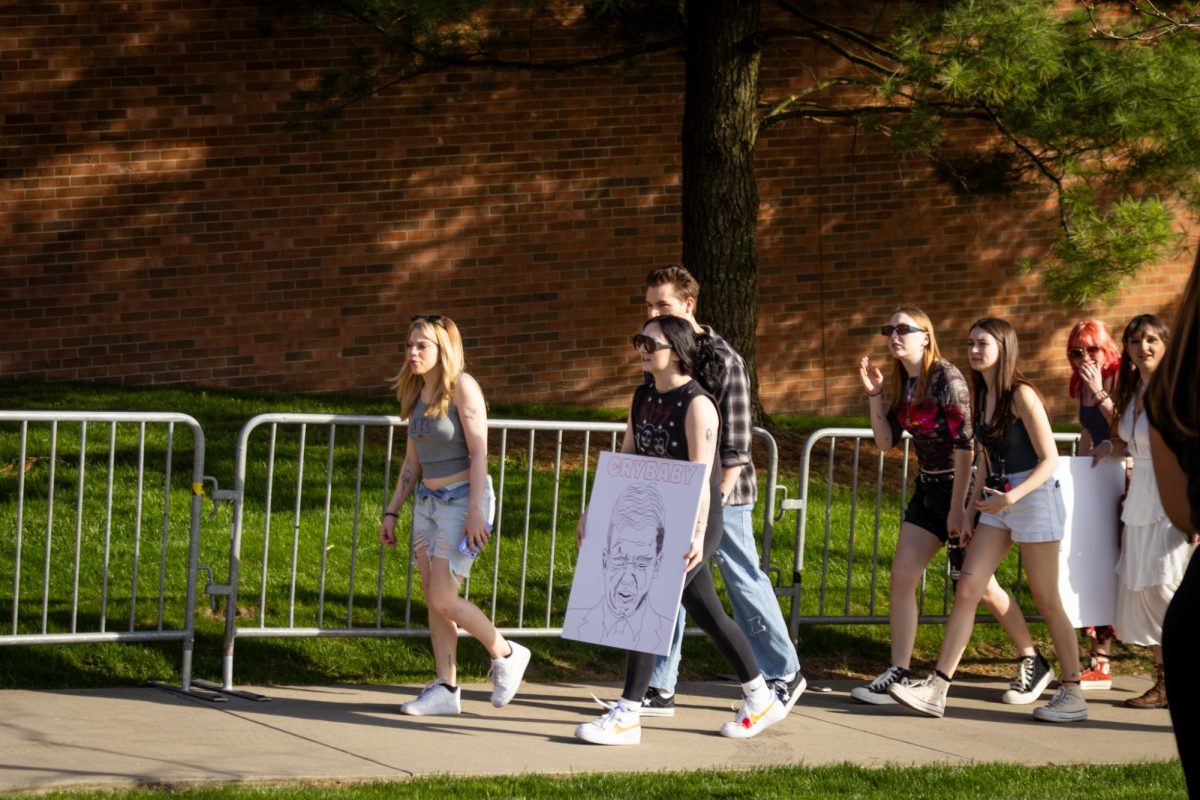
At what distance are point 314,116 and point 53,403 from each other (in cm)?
286

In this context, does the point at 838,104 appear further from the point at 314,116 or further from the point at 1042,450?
the point at 1042,450

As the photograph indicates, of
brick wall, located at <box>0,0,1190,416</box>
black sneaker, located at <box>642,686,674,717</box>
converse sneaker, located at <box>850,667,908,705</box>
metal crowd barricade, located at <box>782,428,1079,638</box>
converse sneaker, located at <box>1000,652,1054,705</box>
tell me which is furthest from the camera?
brick wall, located at <box>0,0,1190,416</box>

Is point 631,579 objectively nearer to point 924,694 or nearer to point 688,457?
point 688,457

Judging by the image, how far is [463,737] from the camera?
608 cm

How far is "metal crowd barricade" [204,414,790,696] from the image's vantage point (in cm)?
681

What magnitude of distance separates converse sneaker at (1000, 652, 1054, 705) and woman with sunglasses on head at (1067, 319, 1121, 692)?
0.65 feet

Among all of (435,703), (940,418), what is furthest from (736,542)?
(435,703)

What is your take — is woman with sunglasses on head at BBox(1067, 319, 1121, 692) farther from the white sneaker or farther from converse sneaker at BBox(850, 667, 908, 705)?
the white sneaker

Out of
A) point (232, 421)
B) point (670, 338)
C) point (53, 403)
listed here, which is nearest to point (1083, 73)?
point (670, 338)

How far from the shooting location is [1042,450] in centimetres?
660

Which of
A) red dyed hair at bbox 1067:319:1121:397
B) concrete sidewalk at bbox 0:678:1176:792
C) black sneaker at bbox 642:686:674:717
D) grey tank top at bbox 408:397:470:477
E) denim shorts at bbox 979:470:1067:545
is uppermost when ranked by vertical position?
red dyed hair at bbox 1067:319:1121:397

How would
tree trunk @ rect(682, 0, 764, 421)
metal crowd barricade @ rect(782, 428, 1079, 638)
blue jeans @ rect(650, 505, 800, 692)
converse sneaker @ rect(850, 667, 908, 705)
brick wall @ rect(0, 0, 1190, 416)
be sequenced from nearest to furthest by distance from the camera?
blue jeans @ rect(650, 505, 800, 692)
converse sneaker @ rect(850, 667, 908, 705)
metal crowd barricade @ rect(782, 428, 1079, 638)
tree trunk @ rect(682, 0, 764, 421)
brick wall @ rect(0, 0, 1190, 416)

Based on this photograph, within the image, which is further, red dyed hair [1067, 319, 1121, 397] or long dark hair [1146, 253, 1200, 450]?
red dyed hair [1067, 319, 1121, 397]

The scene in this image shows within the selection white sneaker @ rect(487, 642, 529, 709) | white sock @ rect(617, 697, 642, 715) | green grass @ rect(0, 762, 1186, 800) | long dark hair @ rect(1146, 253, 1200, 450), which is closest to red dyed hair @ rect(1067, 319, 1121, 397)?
green grass @ rect(0, 762, 1186, 800)
